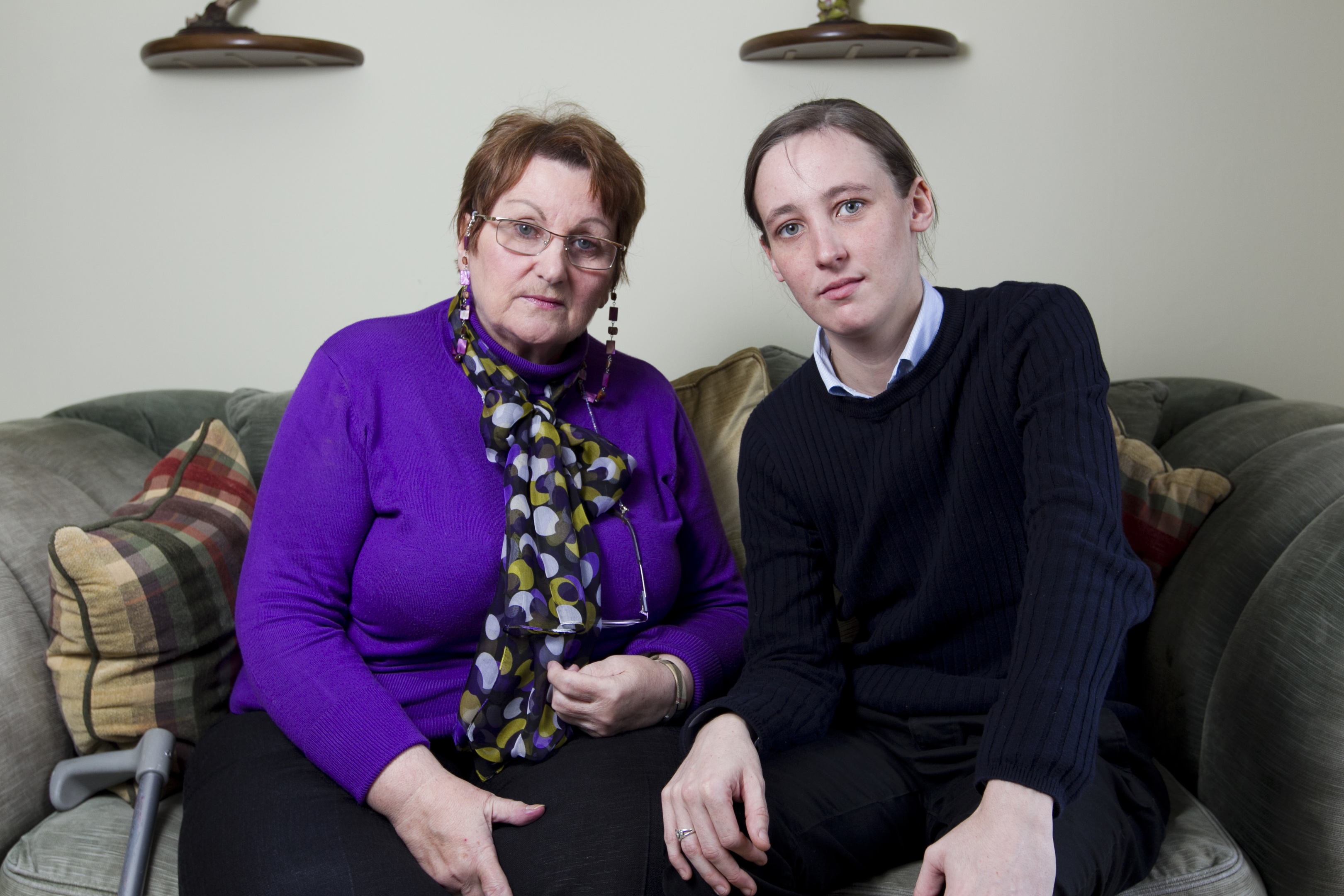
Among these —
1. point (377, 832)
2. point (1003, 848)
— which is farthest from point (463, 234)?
point (1003, 848)

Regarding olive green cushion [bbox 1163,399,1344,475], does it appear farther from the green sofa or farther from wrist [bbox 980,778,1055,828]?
wrist [bbox 980,778,1055,828]

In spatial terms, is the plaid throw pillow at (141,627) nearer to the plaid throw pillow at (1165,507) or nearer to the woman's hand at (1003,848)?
the woman's hand at (1003,848)

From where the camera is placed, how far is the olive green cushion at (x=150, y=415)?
1.88 metres

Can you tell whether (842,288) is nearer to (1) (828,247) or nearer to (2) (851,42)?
(1) (828,247)

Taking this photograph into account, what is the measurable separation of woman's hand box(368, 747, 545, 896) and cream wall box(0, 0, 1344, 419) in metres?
1.24

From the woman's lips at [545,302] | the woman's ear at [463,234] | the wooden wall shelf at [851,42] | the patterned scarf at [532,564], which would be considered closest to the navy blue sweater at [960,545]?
the patterned scarf at [532,564]

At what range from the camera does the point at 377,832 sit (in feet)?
3.50

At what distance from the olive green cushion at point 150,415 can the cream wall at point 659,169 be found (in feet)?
0.77

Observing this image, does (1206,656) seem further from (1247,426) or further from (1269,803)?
(1247,426)

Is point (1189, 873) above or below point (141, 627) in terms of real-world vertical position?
below

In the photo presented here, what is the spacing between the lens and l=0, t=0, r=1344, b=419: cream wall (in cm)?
203

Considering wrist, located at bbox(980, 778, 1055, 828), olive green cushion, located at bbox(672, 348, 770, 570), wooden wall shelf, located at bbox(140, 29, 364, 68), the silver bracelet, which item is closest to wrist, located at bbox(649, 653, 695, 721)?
the silver bracelet

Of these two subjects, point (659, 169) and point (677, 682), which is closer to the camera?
point (677, 682)

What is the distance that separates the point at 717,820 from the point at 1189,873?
0.57 m
